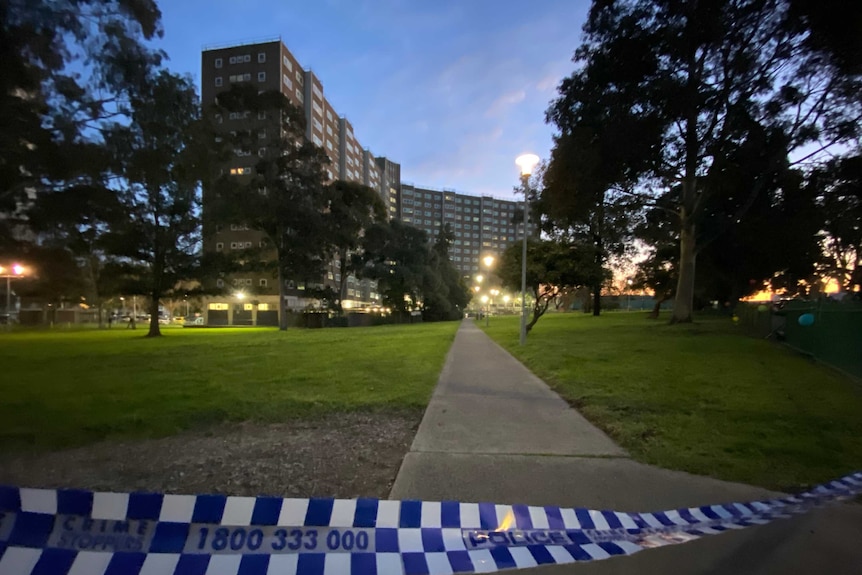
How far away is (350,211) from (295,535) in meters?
40.9

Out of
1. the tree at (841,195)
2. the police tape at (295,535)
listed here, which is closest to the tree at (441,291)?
the tree at (841,195)

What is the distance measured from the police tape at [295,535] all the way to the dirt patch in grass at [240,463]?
32.3 inches

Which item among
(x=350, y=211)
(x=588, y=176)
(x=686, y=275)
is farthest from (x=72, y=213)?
(x=350, y=211)

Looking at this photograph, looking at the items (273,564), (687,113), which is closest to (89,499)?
(273,564)

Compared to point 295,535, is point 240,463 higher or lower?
lower

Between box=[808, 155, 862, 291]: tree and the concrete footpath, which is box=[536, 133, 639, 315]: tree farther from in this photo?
the concrete footpath

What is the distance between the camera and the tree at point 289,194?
121 feet

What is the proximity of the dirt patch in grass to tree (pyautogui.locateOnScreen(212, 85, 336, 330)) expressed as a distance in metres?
31.6

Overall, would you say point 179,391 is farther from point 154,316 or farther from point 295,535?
point 154,316

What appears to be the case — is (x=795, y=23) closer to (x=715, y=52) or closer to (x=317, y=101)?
(x=715, y=52)

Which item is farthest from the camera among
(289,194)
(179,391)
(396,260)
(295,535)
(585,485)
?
(396,260)

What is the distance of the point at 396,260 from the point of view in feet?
171

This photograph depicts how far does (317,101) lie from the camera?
257ft

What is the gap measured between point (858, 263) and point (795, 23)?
37.7 meters
